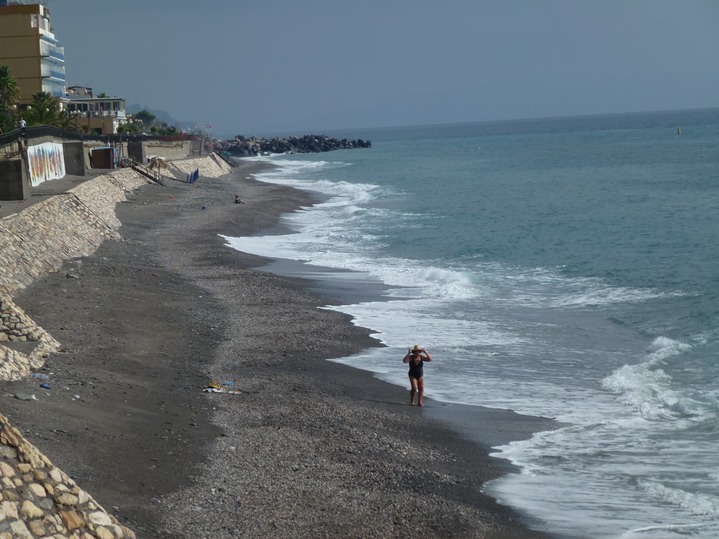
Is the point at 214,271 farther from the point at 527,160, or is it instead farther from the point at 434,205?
the point at 527,160

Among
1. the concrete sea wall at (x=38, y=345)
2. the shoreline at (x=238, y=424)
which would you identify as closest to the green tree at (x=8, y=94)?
the concrete sea wall at (x=38, y=345)

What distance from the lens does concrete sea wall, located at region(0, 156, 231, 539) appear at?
28.2 feet

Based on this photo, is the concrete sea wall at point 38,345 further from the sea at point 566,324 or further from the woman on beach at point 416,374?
the woman on beach at point 416,374

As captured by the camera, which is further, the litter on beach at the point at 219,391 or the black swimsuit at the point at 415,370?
the black swimsuit at the point at 415,370

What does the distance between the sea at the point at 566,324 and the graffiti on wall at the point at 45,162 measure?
8.47m

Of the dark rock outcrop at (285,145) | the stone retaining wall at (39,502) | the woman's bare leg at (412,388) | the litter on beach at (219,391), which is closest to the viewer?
the stone retaining wall at (39,502)

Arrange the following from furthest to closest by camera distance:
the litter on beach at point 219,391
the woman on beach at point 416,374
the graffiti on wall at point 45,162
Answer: the graffiti on wall at point 45,162, the woman on beach at point 416,374, the litter on beach at point 219,391

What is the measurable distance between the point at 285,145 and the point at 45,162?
389 feet

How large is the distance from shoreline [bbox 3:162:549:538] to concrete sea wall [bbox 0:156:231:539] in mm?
598

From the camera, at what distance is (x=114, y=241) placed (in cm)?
3262

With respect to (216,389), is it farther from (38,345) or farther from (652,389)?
(652,389)

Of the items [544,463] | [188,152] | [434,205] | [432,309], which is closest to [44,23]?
[188,152]

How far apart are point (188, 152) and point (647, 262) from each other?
59.9 metres

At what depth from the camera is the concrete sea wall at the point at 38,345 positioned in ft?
28.2
